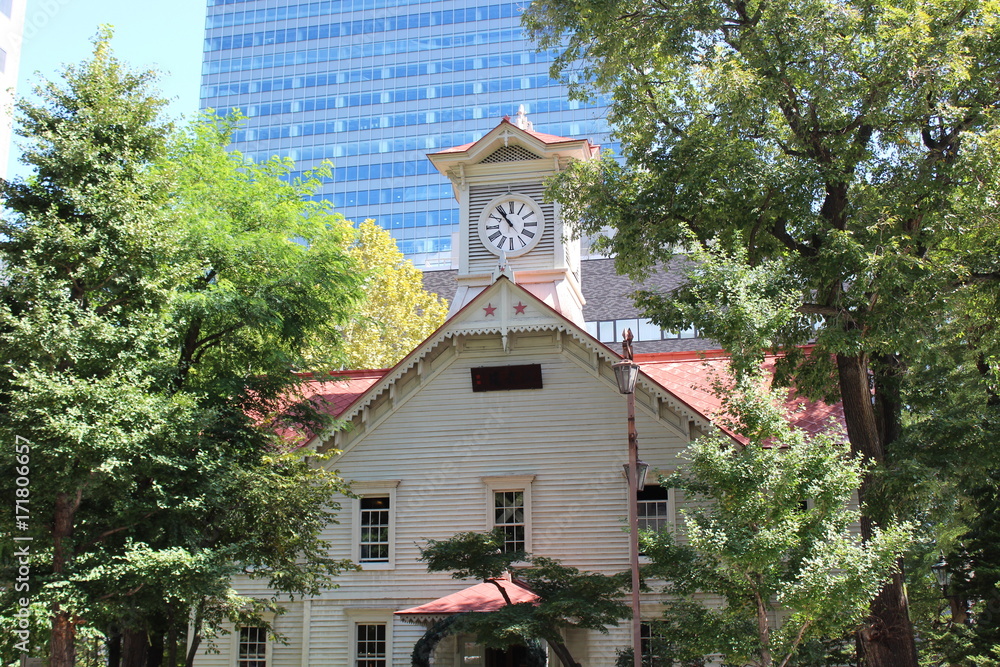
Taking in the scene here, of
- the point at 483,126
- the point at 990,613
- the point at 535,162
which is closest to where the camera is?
the point at 990,613

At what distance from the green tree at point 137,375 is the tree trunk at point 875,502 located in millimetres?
10052

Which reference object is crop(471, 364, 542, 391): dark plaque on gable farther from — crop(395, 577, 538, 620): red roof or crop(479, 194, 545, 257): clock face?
crop(479, 194, 545, 257): clock face

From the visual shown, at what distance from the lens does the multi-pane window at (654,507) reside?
72.2 ft

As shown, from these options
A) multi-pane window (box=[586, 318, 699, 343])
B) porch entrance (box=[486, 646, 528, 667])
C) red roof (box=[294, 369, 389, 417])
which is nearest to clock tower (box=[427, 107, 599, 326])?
red roof (box=[294, 369, 389, 417])

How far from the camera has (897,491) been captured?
1684 centimetres

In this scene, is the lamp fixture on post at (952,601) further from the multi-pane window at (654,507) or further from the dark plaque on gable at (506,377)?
the dark plaque on gable at (506,377)

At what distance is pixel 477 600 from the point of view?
19.8m

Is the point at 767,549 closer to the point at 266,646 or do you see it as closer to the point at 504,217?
the point at 266,646

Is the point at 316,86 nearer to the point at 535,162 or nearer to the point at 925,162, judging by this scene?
the point at 535,162

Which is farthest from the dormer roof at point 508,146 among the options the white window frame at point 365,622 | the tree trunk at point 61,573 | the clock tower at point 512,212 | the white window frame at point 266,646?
the tree trunk at point 61,573

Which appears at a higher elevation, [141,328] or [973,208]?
[973,208]

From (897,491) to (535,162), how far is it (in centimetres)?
1481

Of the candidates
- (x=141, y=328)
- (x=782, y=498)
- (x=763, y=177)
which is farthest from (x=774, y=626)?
(x=141, y=328)

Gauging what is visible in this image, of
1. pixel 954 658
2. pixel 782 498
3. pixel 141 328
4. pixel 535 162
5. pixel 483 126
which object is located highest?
pixel 483 126
